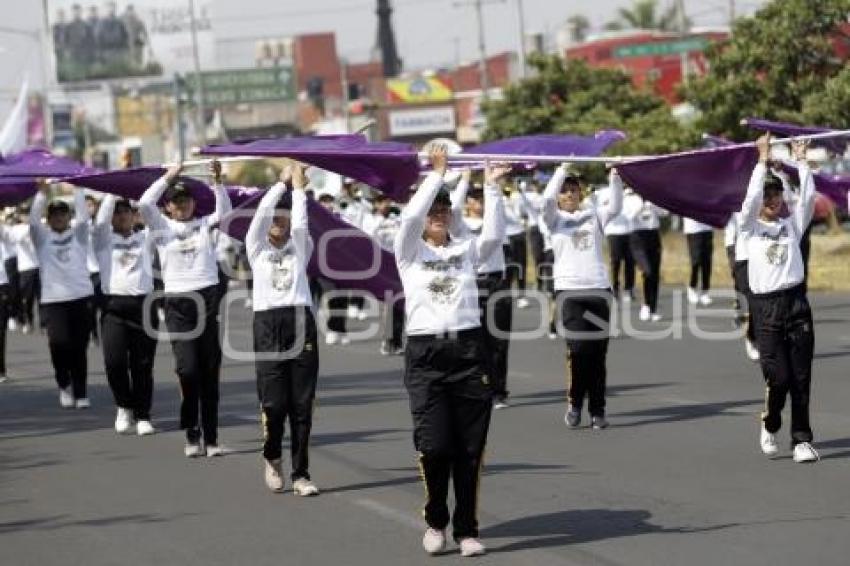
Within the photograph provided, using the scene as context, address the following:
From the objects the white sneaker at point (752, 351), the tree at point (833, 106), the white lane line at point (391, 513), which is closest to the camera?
the white lane line at point (391, 513)

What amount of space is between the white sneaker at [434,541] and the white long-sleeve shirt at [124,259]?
7.13m

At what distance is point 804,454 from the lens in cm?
1297

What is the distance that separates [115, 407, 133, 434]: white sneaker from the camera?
17.2m

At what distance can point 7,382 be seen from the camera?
77.4 ft

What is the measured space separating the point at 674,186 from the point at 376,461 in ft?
9.68

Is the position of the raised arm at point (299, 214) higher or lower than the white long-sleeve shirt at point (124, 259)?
higher

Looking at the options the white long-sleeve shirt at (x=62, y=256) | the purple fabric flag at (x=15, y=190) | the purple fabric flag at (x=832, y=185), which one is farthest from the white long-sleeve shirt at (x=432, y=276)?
the white long-sleeve shirt at (x=62, y=256)

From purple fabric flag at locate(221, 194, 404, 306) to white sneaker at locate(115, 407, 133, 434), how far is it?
94.1 inches

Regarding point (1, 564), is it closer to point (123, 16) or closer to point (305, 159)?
point (305, 159)

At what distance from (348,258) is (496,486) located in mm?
3363

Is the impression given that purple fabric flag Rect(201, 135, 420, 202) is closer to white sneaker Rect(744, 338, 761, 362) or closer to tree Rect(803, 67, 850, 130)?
white sneaker Rect(744, 338, 761, 362)

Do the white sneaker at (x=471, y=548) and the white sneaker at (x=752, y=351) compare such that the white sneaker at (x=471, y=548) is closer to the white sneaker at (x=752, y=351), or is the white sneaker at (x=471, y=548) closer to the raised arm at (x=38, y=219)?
the raised arm at (x=38, y=219)

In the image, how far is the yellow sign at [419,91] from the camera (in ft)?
328

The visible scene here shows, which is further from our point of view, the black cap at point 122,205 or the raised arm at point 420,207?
the black cap at point 122,205
